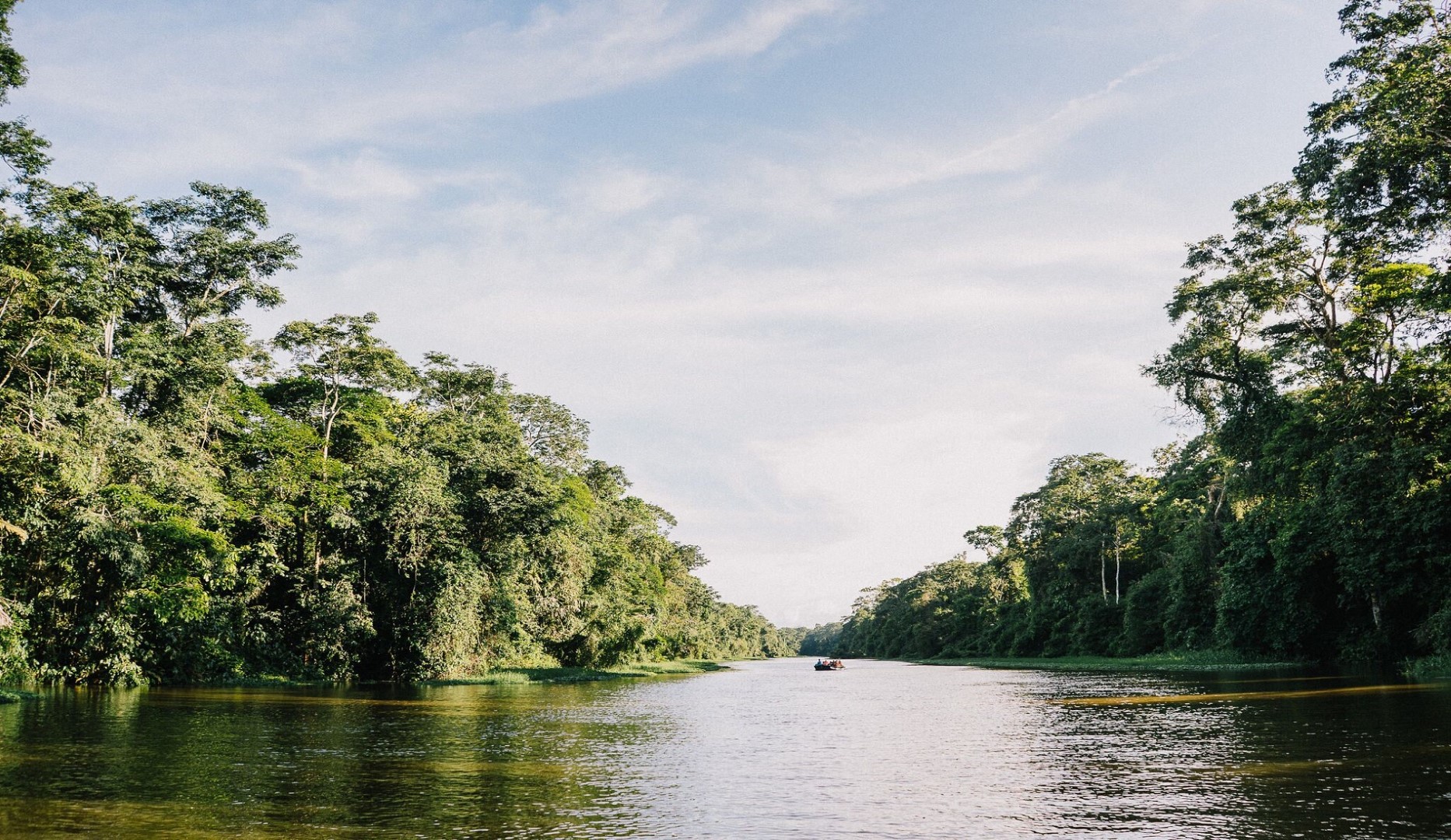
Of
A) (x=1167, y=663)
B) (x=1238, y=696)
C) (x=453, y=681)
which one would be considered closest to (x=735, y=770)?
(x=1238, y=696)

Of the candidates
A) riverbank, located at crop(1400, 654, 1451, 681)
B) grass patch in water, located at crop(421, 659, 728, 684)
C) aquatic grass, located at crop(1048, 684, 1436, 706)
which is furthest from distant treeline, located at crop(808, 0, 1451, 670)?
grass patch in water, located at crop(421, 659, 728, 684)

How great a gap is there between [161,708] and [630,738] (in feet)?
44.4

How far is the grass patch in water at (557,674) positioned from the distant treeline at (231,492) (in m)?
1.36

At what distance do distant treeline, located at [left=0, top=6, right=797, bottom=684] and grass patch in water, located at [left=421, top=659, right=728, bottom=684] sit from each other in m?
1.36

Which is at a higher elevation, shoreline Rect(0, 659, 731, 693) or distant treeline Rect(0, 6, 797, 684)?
distant treeline Rect(0, 6, 797, 684)

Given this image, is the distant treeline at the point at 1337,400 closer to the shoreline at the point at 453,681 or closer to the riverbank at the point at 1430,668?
the riverbank at the point at 1430,668

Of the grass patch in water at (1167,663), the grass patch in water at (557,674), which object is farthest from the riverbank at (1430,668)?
the grass patch in water at (557,674)

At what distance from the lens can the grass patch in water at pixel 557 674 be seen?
1651 inches

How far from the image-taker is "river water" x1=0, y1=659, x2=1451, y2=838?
9133 millimetres

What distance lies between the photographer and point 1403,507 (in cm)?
3406

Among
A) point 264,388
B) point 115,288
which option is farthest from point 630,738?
point 264,388

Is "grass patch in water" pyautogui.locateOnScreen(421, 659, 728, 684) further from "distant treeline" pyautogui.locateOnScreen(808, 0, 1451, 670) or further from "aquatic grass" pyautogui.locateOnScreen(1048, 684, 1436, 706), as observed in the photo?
"distant treeline" pyautogui.locateOnScreen(808, 0, 1451, 670)

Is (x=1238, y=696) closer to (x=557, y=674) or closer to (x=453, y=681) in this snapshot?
(x=453, y=681)

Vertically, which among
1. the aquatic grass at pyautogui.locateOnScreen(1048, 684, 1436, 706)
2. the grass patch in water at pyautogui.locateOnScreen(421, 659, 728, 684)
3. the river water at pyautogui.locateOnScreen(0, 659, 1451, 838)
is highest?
the river water at pyautogui.locateOnScreen(0, 659, 1451, 838)
